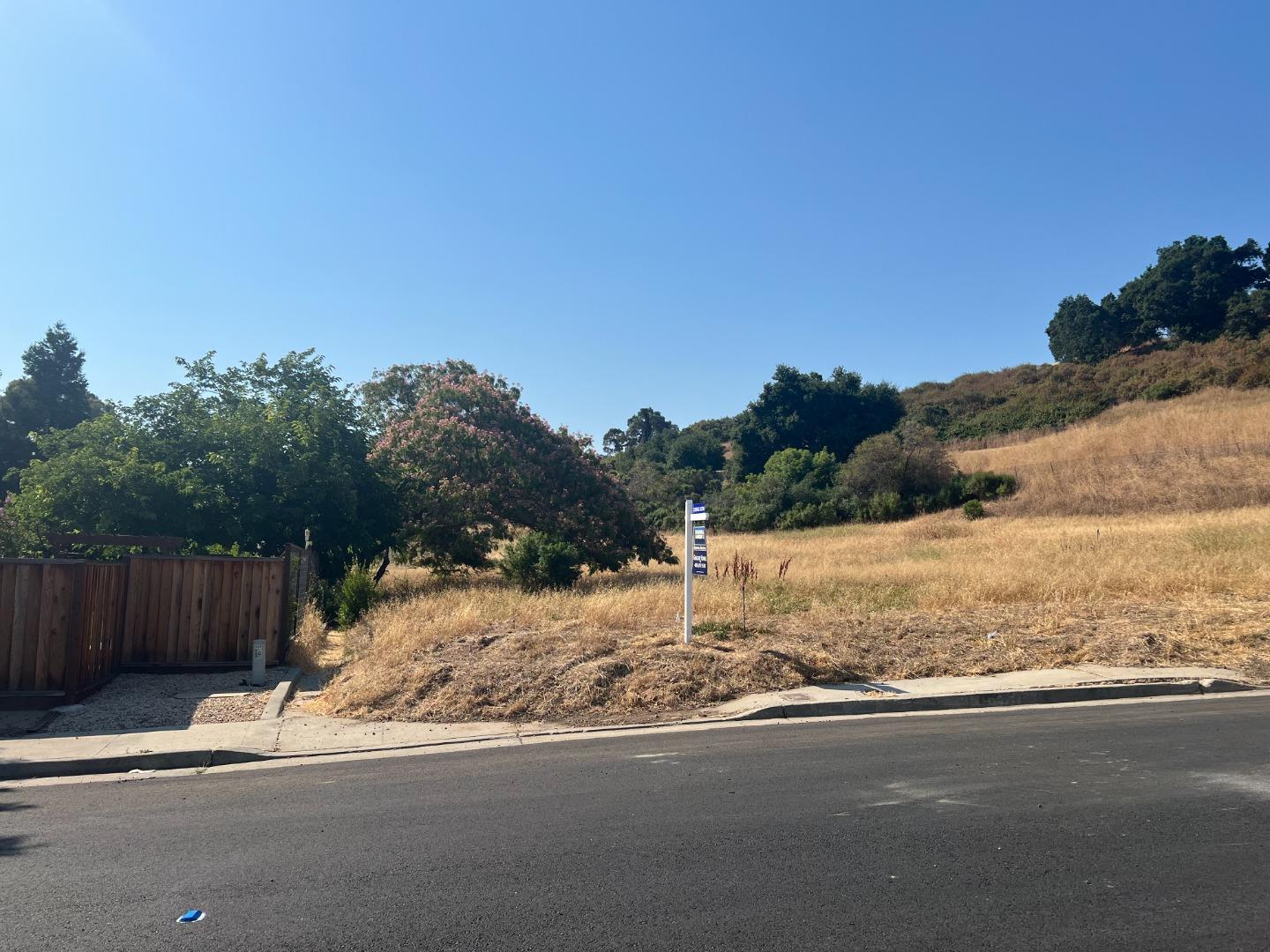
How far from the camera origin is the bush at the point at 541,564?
2267 centimetres

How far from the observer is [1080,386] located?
72.8 m

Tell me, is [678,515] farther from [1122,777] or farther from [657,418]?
[657,418]

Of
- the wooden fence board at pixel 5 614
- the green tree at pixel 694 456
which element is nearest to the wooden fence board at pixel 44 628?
the wooden fence board at pixel 5 614

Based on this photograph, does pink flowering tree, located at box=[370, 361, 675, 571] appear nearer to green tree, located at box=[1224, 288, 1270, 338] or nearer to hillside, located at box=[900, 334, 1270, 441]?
hillside, located at box=[900, 334, 1270, 441]

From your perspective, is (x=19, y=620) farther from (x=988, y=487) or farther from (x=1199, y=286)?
(x=1199, y=286)

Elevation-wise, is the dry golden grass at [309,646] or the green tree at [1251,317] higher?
the green tree at [1251,317]

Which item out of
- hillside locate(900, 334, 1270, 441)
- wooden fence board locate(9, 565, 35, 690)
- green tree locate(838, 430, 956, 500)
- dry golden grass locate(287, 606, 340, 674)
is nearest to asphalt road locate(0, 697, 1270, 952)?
wooden fence board locate(9, 565, 35, 690)

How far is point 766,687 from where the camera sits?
10195 mm

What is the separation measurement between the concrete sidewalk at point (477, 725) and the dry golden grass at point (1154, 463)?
28974mm

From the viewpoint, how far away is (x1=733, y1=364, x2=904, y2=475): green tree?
72125 mm

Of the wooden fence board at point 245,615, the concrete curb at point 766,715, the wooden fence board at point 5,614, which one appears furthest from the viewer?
the wooden fence board at point 245,615

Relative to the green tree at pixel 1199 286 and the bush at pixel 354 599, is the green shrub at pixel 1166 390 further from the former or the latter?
the bush at pixel 354 599

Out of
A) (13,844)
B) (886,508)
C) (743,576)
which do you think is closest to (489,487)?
(743,576)

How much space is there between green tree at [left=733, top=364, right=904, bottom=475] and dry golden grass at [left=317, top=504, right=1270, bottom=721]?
169 feet
